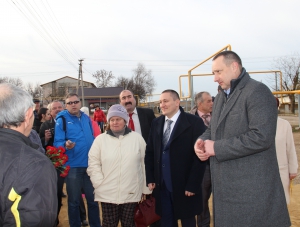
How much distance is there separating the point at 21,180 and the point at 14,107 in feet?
1.55

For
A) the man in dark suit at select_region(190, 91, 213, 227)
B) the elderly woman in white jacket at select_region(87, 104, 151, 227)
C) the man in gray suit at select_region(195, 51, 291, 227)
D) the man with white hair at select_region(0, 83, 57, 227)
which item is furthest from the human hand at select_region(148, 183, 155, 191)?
the man with white hair at select_region(0, 83, 57, 227)

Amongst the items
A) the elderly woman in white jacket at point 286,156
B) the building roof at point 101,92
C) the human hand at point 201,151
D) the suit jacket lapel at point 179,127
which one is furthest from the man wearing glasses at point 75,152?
the building roof at point 101,92

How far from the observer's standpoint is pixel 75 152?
431cm

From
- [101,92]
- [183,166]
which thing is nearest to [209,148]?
[183,166]

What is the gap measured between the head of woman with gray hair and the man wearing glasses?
2.36 metres

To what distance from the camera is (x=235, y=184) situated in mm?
2283

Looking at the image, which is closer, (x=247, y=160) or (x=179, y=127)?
(x=247, y=160)

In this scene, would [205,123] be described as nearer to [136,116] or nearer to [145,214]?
[136,116]

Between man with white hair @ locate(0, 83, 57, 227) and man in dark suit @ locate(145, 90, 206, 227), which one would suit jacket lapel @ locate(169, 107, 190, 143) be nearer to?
man in dark suit @ locate(145, 90, 206, 227)

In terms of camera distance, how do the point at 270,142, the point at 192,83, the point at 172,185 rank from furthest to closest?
the point at 192,83, the point at 172,185, the point at 270,142

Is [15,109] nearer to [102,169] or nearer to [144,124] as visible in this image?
[102,169]

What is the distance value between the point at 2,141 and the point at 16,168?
0.67ft

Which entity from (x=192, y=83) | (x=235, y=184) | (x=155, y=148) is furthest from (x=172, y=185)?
(x=192, y=83)

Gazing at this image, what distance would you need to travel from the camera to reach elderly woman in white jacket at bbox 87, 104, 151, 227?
368 centimetres
